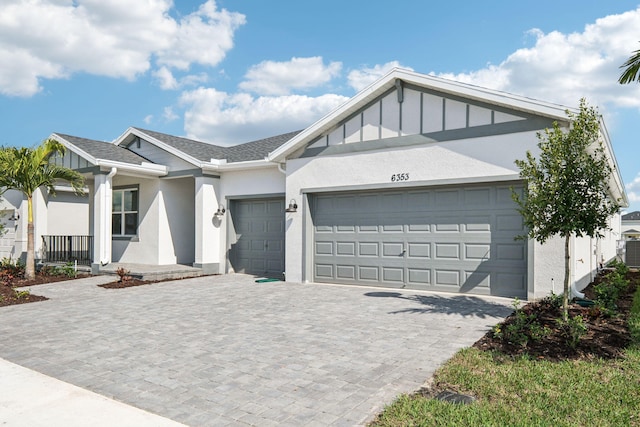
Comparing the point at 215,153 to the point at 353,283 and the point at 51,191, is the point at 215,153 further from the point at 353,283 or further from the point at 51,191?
the point at 353,283

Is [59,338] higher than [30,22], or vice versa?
[30,22]

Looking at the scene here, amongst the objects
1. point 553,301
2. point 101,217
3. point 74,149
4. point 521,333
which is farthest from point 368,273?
point 74,149

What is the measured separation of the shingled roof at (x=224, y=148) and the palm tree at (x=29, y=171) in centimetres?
Result: 340

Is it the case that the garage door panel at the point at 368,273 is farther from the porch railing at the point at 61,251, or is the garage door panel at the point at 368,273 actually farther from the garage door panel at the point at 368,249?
the porch railing at the point at 61,251

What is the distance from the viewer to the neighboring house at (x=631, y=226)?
36875 millimetres

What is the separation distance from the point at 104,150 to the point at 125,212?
264 centimetres

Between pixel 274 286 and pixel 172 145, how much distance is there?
6905 mm

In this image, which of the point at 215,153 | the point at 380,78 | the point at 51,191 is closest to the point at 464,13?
the point at 380,78

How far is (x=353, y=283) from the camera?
460 inches

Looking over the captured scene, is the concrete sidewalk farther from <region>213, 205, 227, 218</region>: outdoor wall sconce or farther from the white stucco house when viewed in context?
<region>213, 205, 227, 218</region>: outdoor wall sconce

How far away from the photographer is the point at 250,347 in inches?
233

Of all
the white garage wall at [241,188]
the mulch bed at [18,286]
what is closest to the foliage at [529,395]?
the white garage wall at [241,188]

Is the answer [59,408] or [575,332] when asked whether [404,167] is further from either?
[59,408]

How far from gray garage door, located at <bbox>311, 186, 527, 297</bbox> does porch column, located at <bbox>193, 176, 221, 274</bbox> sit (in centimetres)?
403
